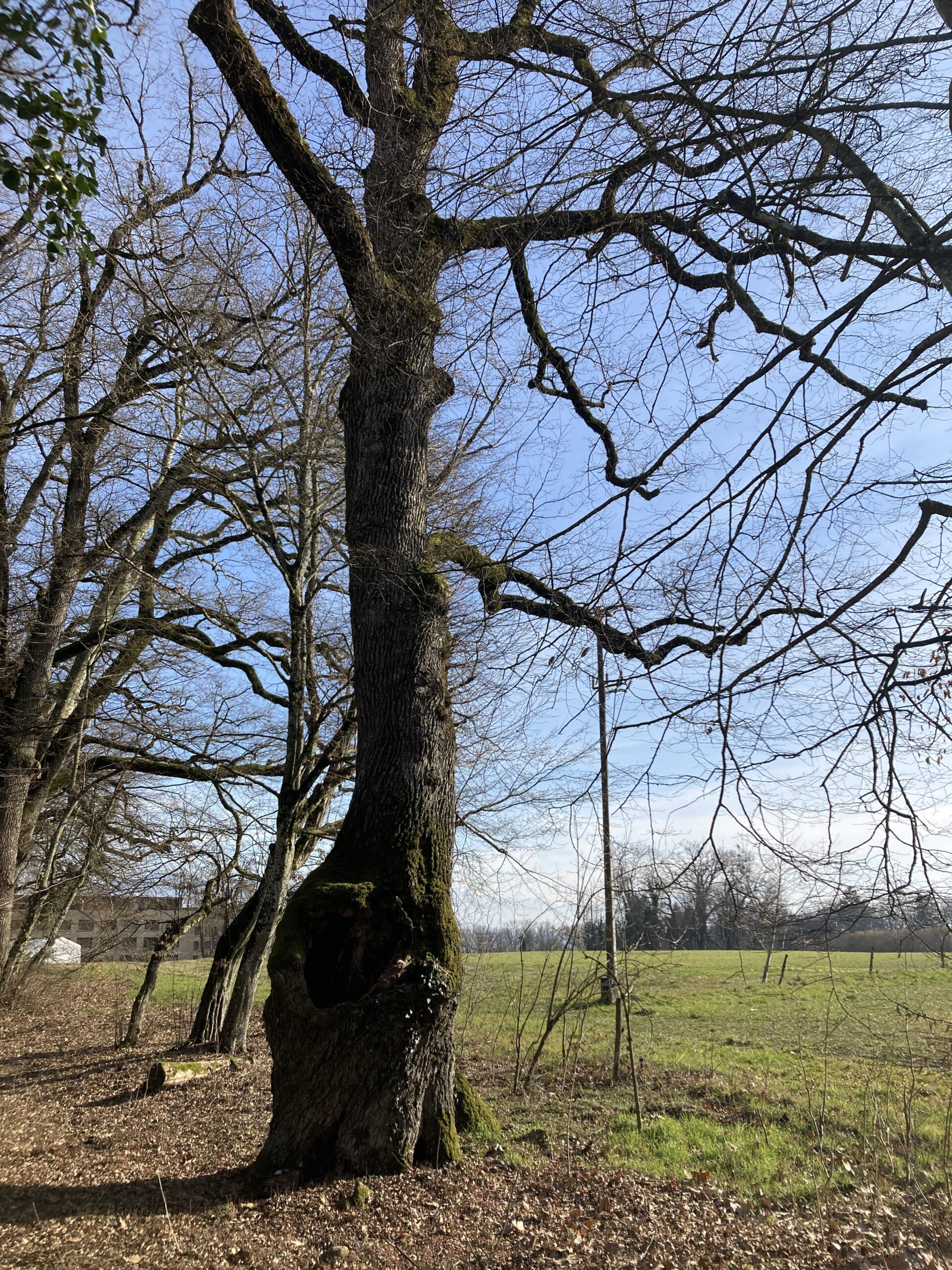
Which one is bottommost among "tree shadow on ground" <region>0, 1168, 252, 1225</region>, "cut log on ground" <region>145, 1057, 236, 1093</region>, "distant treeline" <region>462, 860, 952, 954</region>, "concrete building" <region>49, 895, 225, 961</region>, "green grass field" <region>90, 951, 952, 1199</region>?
"green grass field" <region>90, 951, 952, 1199</region>

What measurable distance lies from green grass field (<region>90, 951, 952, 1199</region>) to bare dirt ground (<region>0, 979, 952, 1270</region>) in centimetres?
67

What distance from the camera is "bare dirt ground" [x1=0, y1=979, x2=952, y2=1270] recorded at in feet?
10.9

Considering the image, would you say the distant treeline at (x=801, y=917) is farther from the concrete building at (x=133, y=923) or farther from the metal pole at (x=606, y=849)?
the concrete building at (x=133, y=923)

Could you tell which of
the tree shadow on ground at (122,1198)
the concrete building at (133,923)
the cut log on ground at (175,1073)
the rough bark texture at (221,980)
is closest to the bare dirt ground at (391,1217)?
the tree shadow on ground at (122,1198)

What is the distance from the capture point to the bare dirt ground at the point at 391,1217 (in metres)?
3.32

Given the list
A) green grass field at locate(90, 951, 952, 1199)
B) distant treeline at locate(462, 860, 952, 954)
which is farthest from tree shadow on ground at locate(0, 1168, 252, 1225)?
distant treeline at locate(462, 860, 952, 954)

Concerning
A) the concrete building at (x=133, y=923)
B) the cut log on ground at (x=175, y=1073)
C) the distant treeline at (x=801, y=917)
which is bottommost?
the cut log on ground at (x=175, y=1073)

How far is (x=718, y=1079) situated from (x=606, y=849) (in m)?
5.04

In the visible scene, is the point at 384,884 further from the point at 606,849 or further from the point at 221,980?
the point at 221,980

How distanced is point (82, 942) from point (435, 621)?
61.7 ft

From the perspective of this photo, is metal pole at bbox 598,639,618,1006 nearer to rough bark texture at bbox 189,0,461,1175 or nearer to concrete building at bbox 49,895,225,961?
rough bark texture at bbox 189,0,461,1175

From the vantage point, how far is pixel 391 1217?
3.63 metres

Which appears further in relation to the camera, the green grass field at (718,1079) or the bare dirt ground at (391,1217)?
the green grass field at (718,1079)

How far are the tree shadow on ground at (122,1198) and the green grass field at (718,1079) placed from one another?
195 cm
